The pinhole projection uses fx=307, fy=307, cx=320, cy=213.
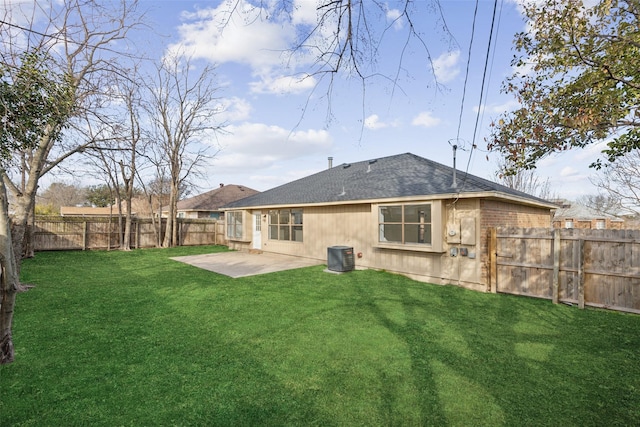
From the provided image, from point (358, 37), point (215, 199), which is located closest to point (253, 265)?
point (358, 37)

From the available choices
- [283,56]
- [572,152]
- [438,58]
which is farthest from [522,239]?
[283,56]

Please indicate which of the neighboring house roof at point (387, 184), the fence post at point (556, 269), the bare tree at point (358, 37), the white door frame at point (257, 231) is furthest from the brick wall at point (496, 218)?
the white door frame at point (257, 231)

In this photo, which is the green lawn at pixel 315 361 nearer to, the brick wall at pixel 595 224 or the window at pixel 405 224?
the window at pixel 405 224

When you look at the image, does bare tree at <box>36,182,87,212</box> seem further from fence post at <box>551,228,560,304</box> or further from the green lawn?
fence post at <box>551,228,560,304</box>

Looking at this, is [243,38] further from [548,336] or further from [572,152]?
[572,152]

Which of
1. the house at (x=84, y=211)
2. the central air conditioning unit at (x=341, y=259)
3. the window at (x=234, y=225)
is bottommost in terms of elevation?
the central air conditioning unit at (x=341, y=259)

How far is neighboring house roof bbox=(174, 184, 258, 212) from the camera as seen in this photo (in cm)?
2917

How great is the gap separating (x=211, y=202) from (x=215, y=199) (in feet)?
2.06

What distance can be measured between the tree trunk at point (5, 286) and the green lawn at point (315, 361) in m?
0.24

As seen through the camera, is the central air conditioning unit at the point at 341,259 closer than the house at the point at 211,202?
Yes

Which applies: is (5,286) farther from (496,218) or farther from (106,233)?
(106,233)

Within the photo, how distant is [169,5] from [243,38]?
2.16 meters

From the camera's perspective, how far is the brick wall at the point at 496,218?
7848 millimetres

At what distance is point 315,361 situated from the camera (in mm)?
3877
